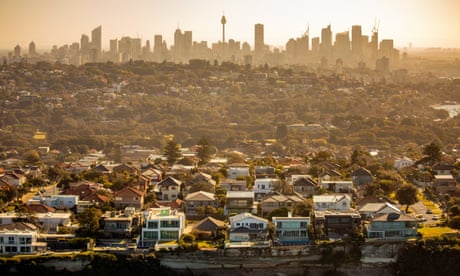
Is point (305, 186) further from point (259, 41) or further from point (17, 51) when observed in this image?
point (259, 41)

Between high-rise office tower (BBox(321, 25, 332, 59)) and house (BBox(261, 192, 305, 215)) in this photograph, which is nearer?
house (BBox(261, 192, 305, 215))

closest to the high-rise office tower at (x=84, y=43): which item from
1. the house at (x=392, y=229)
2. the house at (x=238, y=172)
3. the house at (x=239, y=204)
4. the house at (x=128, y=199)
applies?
the house at (x=238, y=172)

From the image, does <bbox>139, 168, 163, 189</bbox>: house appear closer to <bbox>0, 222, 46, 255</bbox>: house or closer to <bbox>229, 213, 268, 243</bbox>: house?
<bbox>229, 213, 268, 243</bbox>: house

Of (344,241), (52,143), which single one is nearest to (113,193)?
(344,241)

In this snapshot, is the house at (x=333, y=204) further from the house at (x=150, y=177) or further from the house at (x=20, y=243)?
the house at (x=20, y=243)

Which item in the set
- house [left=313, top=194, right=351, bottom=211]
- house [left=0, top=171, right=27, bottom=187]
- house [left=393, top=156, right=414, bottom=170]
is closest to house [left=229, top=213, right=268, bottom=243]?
house [left=313, top=194, right=351, bottom=211]

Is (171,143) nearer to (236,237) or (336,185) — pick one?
(336,185)
